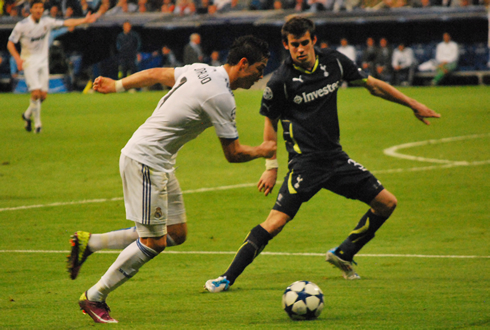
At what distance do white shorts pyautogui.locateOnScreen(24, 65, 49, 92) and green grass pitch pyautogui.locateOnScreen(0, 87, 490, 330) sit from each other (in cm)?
121

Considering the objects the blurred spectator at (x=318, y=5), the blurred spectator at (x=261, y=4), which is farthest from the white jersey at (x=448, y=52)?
the blurred spectator at (x=261, y=4)

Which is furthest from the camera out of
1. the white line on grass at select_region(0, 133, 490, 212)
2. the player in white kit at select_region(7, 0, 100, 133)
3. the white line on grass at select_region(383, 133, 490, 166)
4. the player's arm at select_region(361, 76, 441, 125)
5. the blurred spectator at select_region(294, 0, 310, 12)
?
the blurred spectator at select_region(294, 0, 310, 12)

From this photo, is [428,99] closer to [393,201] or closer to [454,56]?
[454,56]

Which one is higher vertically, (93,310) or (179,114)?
(179,114)

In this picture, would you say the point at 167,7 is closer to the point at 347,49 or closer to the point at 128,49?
the point at 128,49

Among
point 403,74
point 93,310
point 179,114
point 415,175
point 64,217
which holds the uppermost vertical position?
point 179,114

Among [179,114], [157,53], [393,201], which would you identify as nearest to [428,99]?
[157,53]

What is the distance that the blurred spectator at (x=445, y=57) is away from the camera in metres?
30.2

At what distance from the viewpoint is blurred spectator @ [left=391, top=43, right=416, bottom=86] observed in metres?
30.8

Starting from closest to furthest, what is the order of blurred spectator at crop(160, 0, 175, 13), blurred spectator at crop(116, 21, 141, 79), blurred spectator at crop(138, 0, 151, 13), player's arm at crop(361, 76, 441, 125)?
1. player's arm at crop(361, 76, 441, 125)
2. blurred spectator at crop(116, 21, 141, 79)
3. blurred spectator at crop(160, 0, 175, 13)
4. blurred spectator at crop(138, 0, 151, 13)

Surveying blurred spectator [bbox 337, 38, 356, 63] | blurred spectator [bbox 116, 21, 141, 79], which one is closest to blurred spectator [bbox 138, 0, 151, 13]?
blurred spectator [bbox 116, 21, 141, 79]

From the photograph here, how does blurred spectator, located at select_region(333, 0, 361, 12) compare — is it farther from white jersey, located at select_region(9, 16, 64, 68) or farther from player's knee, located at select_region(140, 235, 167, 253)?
player's knee, located at select_region(140, 235, 167, 253)

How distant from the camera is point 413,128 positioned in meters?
18.6

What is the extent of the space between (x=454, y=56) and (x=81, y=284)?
26222 mm
